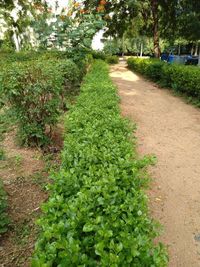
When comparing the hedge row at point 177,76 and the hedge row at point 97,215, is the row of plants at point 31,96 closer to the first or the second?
the hedge row at point 97,215

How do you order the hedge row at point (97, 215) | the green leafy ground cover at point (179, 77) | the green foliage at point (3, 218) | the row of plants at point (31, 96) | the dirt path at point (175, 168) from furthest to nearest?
the green leafy ground cover at point (179, 77), the row of plants at point (31, 96), the dirt path at point (175, 168), the green foliage at point (3, 218), the hedge row at point (97, 215)

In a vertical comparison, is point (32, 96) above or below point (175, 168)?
above

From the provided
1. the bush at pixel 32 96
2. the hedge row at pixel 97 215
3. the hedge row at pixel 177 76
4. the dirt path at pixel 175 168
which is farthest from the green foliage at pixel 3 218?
the hedge row at pixel 177 76

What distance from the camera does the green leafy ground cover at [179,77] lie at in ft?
34.0

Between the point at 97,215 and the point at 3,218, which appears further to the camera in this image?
the point at 3,218

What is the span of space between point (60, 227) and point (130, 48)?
52713 millimetres

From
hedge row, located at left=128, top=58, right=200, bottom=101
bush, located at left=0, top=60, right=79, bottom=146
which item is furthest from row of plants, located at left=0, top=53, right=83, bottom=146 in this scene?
hedge row, located at left=128, top=58, right=200, bottom=101

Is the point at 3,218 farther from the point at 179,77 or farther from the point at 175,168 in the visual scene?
the point at 179,77

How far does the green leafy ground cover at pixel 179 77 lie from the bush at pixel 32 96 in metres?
6.18

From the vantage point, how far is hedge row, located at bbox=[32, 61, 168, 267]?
1598mm

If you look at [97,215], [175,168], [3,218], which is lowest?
[175,168]

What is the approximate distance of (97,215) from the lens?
1.96 metres

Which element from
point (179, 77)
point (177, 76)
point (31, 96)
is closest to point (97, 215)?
point (31, 96)

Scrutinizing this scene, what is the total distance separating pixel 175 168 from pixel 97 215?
3273mm
